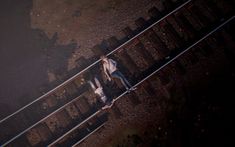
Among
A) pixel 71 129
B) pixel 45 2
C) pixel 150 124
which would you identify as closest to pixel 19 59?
pixel 45 2

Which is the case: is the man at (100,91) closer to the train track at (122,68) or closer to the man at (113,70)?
the train track at (122,68)

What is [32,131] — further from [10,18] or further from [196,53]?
[196,53]

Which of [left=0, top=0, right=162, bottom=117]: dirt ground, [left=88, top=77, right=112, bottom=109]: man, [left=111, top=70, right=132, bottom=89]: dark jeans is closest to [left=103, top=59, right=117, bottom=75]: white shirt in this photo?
[left=111, top=70, right=132, bottom=89]: dark jeans

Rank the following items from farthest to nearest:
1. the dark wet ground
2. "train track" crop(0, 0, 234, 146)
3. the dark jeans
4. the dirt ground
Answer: the dirt ground, the dark wet ground, the dark jeans, "train track" crop(0, 0, 234, 146)

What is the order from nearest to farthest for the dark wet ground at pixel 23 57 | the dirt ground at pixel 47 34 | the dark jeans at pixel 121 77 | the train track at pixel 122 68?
the train track at pixel 122 68, the dark jeans at pixel 121 77, the dark wet ground at pixel 23 57, the dirt ground at pixel 47 34

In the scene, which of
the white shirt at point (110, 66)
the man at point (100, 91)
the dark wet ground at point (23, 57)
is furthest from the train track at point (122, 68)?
the dark wet ground at point (23, 57)

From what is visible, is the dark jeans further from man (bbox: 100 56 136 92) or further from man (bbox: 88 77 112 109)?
man (bbox: 88 77 112 109)

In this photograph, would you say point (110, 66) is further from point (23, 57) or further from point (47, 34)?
point (23, 57)

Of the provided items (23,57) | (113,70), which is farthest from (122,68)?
(23,57)
